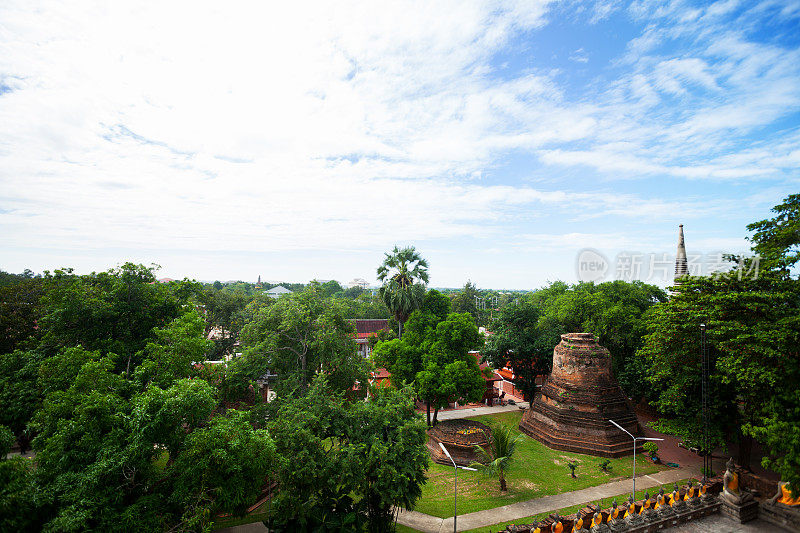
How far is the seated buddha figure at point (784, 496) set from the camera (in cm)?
1443

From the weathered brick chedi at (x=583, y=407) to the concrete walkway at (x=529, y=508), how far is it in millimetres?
3026

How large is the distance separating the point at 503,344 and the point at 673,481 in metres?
12.8

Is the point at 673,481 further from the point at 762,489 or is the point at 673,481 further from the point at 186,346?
the point at 186,346

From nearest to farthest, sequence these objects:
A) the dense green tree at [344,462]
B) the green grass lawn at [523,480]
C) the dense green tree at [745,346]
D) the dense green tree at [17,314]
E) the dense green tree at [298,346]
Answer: the dense green tree at [344,462]
the dense green tree at [745,346]
the dense green tree at [298,346]
the green grass lawn at [523,480]
the dense green tree at [17,314]

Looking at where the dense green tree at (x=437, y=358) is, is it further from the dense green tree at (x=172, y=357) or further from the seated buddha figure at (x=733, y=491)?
the dense green tree at (x=172, y=357)

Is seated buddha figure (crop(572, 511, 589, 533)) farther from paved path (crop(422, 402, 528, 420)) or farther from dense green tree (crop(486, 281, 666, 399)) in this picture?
paved path (crop(422, 402, 528, 420))

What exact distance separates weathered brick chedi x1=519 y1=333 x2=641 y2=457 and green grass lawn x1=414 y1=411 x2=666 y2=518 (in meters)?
0.83

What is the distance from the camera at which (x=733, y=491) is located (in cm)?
1530

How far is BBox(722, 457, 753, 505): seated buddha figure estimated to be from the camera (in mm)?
15086

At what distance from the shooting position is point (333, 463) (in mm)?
12164

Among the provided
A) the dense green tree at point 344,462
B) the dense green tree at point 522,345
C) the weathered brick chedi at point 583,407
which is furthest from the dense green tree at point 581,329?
the dense green tree at point 344,462

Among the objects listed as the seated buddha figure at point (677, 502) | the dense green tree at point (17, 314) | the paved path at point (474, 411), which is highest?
the dense green tree at point (17, 314)

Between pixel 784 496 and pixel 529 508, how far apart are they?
10164mm

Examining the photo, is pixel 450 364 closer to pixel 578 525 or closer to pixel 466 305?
pixel 578 525
